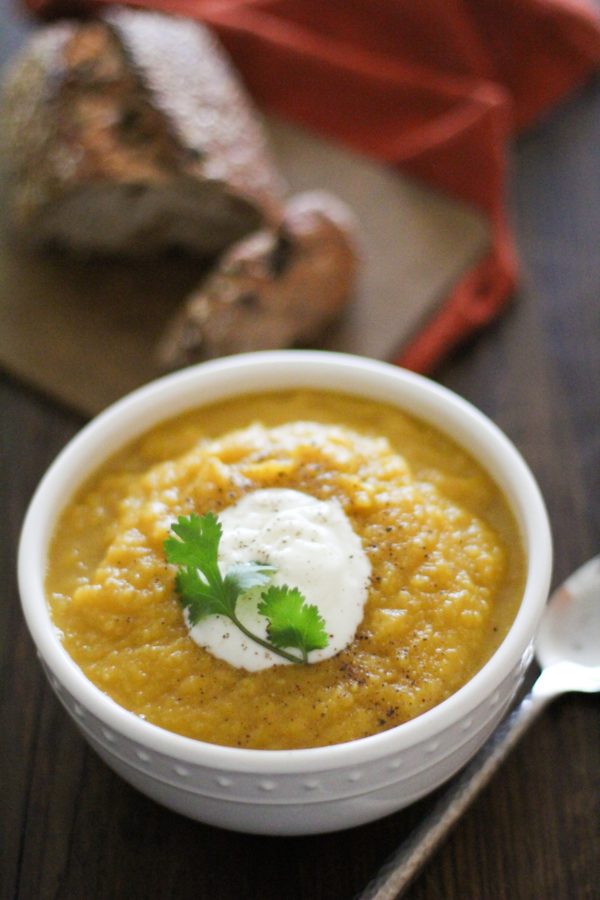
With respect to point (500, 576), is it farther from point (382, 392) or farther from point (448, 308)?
point (448, 308)

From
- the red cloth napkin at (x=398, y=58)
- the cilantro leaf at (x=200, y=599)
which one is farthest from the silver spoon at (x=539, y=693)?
the red cloth napkin at (x=398, y=58)

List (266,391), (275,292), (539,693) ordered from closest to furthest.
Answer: (539,693), (266,391), (275,292)

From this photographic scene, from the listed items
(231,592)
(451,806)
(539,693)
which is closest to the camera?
(231,592)

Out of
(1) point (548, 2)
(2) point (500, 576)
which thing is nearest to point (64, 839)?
(2) point (500, 576)

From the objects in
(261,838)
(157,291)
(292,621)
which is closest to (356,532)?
(292,621)

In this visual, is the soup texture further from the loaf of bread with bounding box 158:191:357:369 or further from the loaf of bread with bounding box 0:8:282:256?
the loaf of bread with bounding box 0:8:282:256

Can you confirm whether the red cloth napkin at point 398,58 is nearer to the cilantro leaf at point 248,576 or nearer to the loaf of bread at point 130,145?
the loaf of bread at point 130,145

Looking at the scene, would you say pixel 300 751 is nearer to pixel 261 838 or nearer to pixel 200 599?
pixel 200 599
